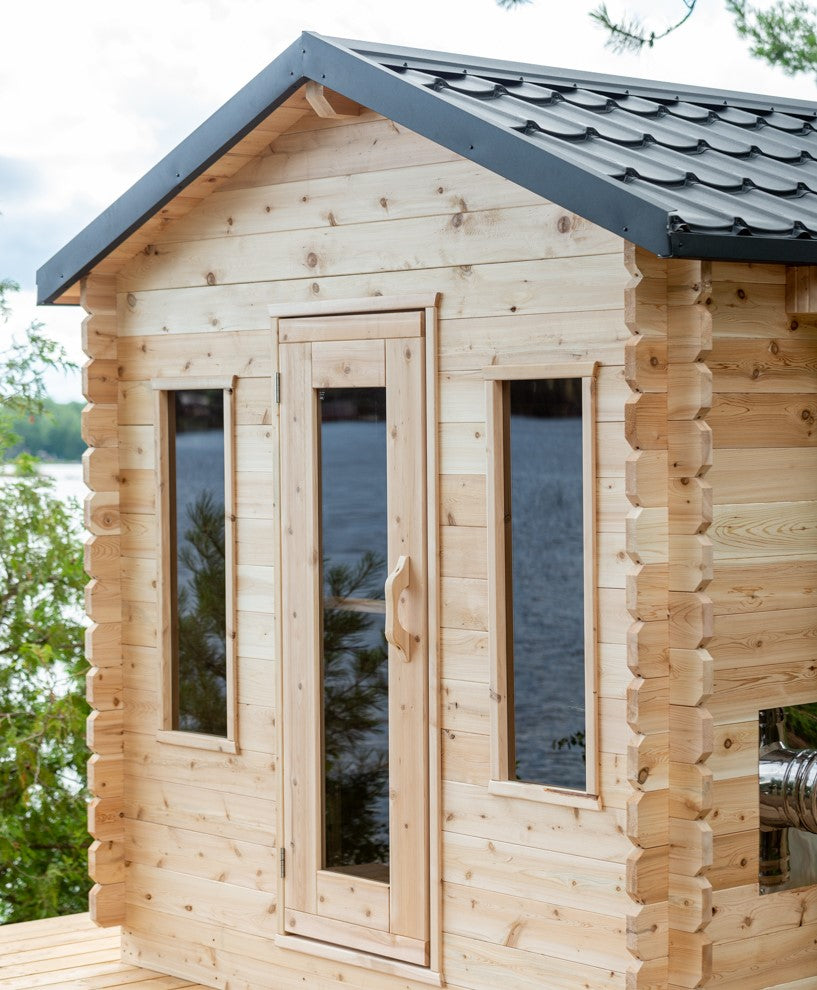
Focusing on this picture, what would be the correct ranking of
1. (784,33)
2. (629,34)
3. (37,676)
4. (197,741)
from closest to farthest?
(197,741) → (37,676) → (629,34) → (784,33)

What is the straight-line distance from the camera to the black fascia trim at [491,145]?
13.8ft

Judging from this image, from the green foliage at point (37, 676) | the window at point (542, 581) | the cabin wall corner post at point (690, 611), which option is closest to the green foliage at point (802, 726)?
the cabin wall corner post at point (690, 611)

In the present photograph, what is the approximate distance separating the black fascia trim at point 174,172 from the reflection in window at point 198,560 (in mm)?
635

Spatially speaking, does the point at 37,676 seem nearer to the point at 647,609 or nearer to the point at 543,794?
the point at 543,794

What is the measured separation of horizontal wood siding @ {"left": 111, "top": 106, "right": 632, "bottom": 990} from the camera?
15.4 feet

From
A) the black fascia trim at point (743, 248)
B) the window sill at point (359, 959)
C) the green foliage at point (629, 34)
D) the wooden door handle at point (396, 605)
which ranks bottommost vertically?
the window sill at point (359, 959)

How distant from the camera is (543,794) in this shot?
191 inches

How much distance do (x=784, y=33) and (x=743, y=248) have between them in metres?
8.17

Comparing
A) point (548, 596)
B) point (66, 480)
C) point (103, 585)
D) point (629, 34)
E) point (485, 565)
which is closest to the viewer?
point (548, 596)

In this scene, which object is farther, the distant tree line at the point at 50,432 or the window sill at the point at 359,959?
the distant tree line at the point at 50,432

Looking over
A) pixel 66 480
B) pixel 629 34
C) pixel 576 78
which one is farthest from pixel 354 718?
pixel 629 34

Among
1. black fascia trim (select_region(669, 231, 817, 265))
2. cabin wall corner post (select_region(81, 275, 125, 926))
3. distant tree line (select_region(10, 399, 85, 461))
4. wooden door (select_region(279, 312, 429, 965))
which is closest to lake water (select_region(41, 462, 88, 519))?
distant tree line (select_region(10, 399, 85, 461))

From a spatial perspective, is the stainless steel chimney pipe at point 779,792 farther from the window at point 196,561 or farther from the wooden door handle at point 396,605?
the window at point 196,561

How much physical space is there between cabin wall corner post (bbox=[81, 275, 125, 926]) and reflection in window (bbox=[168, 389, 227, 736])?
287 mm
